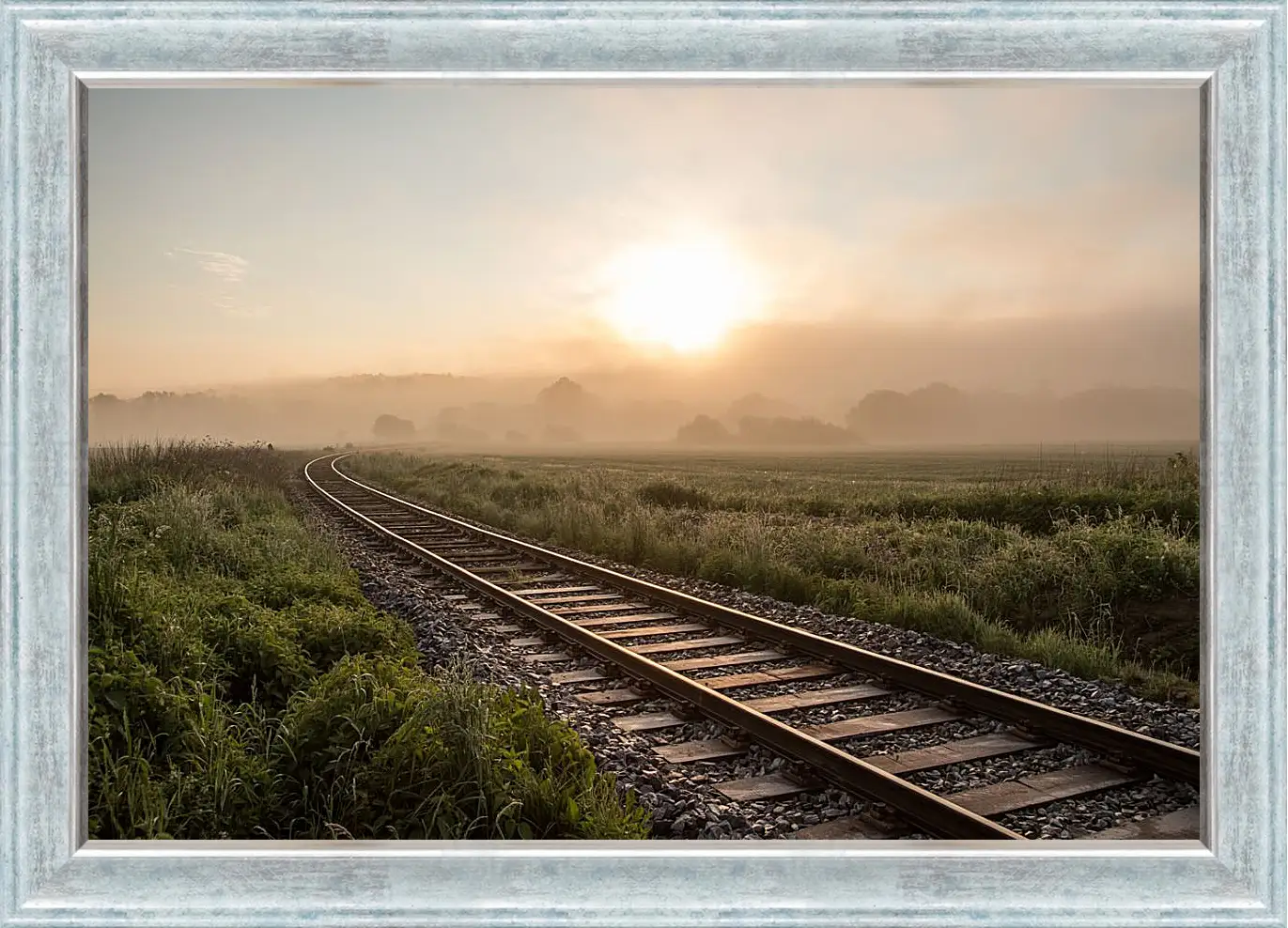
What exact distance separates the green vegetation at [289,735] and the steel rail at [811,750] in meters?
0.64

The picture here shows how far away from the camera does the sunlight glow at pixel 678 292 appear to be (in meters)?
4.02

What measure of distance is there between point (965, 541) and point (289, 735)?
208 inches

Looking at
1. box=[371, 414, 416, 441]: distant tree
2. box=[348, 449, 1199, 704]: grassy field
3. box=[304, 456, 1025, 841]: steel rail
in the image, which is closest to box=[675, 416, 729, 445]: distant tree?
box=[348, 449, 1199, 704]: grassy field

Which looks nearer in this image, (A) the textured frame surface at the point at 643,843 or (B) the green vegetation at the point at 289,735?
(A) the textured frame surface at the point at 643,843

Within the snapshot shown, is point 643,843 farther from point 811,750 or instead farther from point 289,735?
point 289,735

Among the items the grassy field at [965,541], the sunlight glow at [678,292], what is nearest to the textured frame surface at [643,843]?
the sunlight glow at [678,292]

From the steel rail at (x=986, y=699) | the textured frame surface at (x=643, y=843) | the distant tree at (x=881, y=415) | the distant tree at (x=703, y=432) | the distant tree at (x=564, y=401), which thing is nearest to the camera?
the textured frame surface at (x=643, y=843)

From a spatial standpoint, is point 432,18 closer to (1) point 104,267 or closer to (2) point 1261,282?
(1) point 104,267

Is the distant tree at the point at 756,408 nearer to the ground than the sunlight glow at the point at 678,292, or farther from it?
nearer to the ground

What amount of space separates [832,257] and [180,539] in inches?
161

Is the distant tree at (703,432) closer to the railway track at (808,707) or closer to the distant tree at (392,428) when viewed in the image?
the railway track at (808,707)

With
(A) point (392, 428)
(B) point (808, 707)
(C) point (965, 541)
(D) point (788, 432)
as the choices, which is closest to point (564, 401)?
(A) point (392, 428)

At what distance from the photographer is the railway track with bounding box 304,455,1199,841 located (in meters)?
2.65

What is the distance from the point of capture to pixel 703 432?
5.38m
